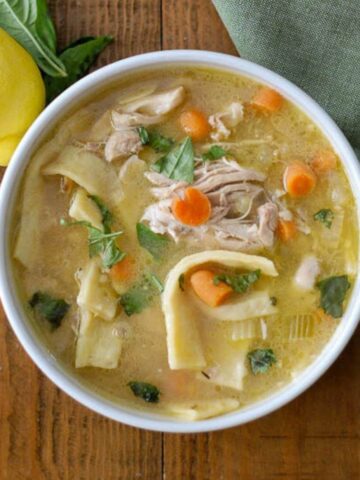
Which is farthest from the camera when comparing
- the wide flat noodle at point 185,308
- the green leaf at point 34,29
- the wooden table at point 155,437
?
the wooden table at point 155,437

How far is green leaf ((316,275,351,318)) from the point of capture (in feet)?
7.60

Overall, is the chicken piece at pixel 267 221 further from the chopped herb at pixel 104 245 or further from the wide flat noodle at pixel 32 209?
the wide flat noodle at pixel 32 209

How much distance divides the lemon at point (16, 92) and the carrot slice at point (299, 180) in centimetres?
73

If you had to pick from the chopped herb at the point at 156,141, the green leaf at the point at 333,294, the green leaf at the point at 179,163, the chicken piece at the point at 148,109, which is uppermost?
the chicken piece at the point at 148,109

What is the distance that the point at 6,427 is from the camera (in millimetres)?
2500

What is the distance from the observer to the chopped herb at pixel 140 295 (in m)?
2.30

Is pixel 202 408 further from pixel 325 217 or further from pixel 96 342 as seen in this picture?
pixel 325 217

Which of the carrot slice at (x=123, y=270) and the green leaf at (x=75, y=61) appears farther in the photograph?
the green leaf at (x=75, y=61)

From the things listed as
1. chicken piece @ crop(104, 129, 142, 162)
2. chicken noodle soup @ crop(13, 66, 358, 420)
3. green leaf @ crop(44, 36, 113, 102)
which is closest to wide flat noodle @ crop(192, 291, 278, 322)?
chicken noodle soup @ crop(13, 66, 358, 420)

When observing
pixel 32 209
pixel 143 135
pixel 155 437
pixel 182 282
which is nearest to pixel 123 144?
pixel 143 135

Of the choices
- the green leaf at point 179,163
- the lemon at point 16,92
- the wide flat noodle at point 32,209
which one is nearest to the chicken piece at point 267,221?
the green leaf at point 179,163

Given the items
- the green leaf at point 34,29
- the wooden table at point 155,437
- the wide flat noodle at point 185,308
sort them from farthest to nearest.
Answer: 1. the wooden table at point 155,437
2. the green leaf at point 34,29
3. the wide flat noodle at point 185,308

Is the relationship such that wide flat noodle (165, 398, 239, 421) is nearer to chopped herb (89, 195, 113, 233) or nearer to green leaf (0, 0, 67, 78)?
chopped herb (89, 195, 113, 233)

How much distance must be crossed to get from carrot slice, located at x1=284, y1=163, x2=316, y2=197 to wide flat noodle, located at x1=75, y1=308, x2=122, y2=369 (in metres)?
0.61
